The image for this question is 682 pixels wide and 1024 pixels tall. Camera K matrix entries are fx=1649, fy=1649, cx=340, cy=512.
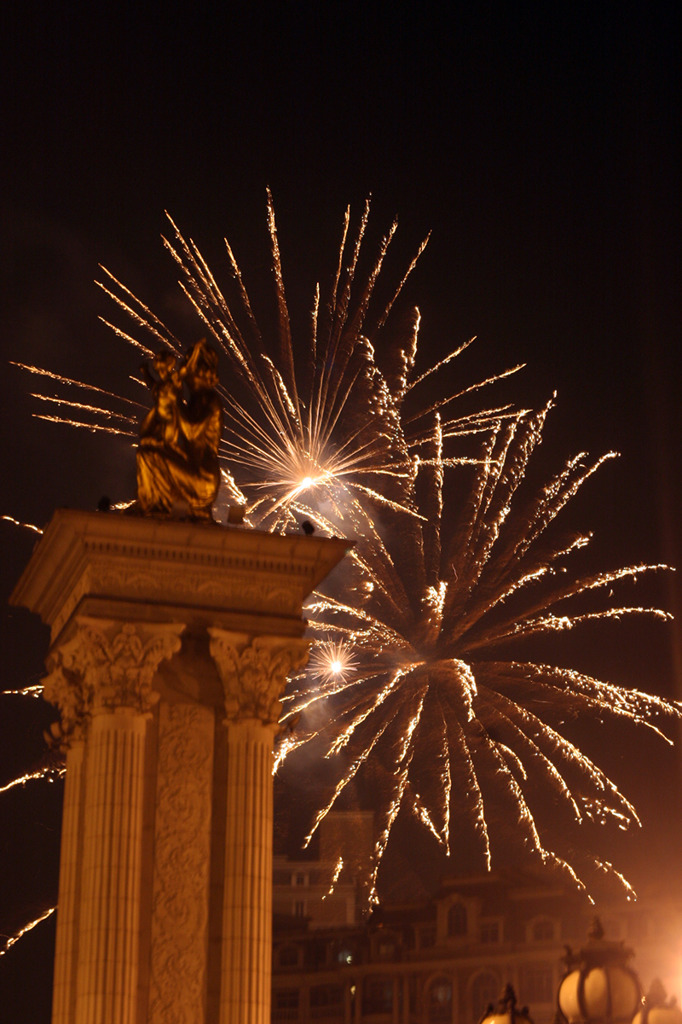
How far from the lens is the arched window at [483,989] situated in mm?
61219

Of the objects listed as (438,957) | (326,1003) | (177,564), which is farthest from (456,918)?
(177,564)

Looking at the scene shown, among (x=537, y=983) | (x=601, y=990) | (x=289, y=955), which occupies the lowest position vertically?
(x=601, y=990)

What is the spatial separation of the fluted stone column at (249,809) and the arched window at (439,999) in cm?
5166

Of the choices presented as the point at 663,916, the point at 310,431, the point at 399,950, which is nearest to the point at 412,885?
the point at 399,950

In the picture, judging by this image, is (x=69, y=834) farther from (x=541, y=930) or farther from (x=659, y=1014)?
(x=541, y=930)

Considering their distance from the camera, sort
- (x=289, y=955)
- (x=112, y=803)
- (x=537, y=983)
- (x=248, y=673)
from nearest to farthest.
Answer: (x=112, y=803) < (x=248, y=673) < (x=537, y=983) < (x=289, y=955)

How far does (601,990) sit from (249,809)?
9.80 ft

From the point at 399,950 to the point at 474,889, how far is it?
3732 mm

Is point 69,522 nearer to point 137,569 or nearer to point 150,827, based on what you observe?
point 137,569

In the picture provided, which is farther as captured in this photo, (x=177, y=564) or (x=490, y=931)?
(x=490, y=931)

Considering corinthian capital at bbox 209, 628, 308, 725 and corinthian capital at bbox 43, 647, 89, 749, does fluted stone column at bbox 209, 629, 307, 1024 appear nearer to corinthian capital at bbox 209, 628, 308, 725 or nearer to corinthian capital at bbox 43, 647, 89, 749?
corinthian capital at bbox 209, 628, 308, 725

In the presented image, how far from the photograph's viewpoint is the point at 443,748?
46.8 m

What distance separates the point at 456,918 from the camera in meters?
62.9

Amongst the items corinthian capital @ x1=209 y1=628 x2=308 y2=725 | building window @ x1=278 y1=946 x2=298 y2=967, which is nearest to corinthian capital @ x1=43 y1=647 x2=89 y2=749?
corinthian capital @ x1=209 y1=628 x2=308 y2=725
